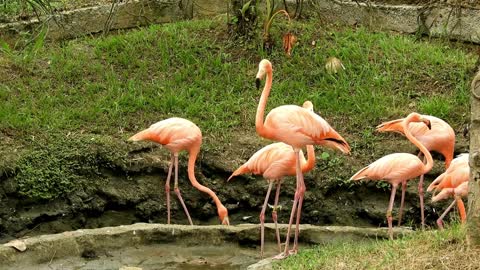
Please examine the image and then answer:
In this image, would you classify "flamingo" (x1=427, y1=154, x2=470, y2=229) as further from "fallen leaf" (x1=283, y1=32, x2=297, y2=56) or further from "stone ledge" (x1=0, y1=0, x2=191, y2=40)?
"stone ledge" (x1=0, y1=0, x2=191, y2=40)

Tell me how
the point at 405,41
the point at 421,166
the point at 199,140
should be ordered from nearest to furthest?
the point at 421,166
the point at 199,140
the point at 405,41

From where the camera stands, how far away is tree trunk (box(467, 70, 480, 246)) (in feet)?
17.0

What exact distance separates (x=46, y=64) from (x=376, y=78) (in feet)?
11.3

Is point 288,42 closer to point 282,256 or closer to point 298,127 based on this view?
point 298,127

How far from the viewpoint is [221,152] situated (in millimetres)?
8562

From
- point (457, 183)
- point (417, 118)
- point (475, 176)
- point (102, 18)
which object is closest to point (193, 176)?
point (417, 118)

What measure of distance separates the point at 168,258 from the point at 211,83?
3.09m

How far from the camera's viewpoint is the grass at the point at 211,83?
8.86 metres

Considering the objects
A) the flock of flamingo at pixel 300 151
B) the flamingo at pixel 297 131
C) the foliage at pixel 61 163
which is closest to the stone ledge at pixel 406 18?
the flock of flamingo at pixel 300 151

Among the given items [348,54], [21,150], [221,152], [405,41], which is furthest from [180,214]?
[405,41]

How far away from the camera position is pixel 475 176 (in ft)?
17.3

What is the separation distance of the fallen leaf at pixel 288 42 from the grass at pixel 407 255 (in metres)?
4.04

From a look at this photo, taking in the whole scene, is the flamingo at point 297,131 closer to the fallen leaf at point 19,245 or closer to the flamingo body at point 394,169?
the flamingo body at point 394,169

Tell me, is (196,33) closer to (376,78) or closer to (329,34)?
(329,34)
